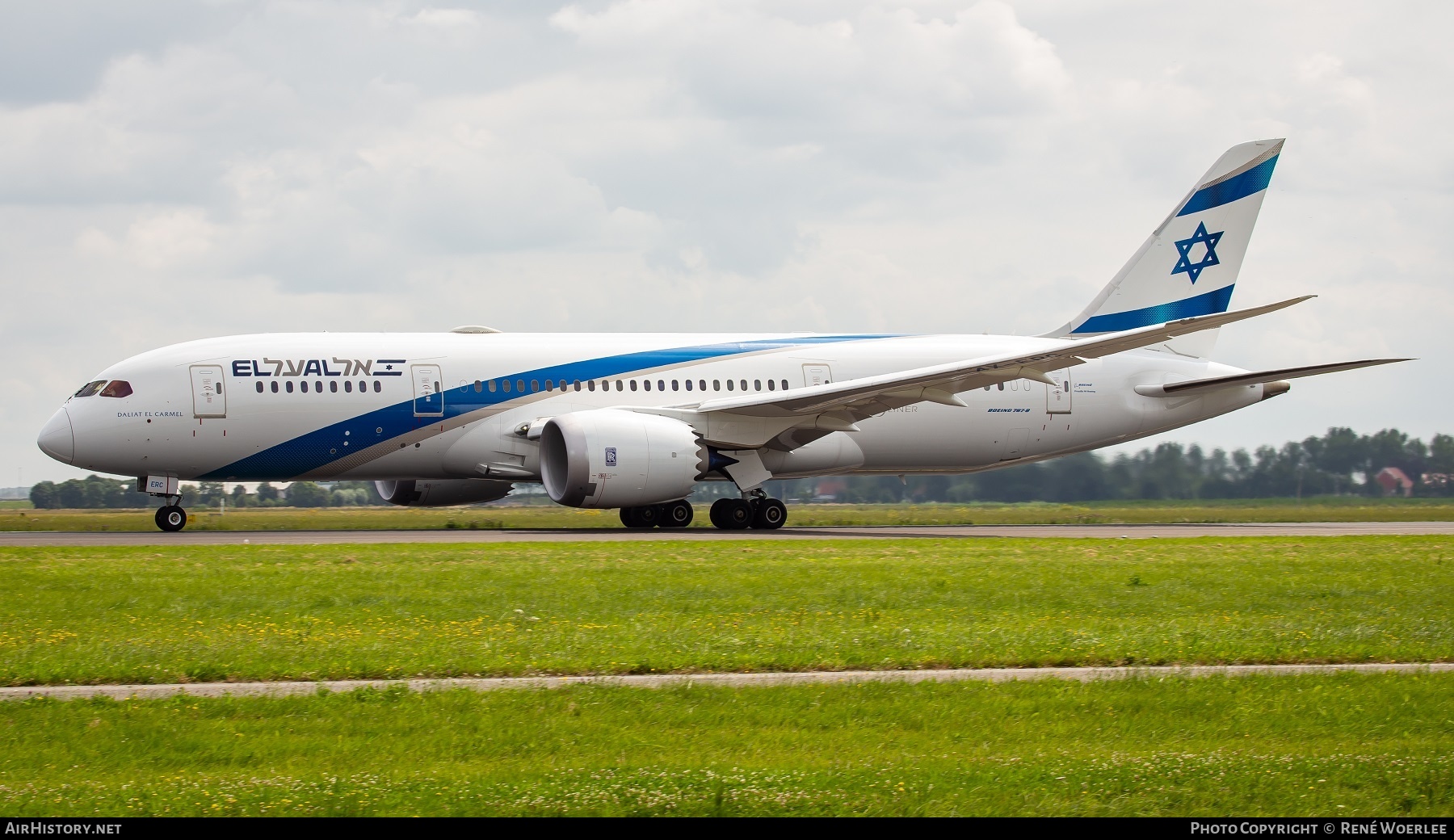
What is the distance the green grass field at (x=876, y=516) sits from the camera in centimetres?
2920

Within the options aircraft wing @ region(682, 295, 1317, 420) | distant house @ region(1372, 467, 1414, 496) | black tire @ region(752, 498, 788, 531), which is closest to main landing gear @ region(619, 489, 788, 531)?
black tire @ region(752, 498, 788, 531)

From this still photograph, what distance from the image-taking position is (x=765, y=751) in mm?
7363

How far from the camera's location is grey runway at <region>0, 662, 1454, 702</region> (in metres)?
8.68

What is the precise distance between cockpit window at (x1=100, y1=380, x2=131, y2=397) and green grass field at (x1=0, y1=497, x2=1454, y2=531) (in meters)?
3.31

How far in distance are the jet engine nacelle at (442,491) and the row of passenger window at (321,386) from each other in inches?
134

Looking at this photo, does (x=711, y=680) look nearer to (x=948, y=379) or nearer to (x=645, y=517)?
(x=948, y=379)

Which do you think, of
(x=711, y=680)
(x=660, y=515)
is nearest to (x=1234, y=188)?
(x=660, y=515)

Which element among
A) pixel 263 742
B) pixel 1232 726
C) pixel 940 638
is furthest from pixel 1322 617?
pixel 263 742

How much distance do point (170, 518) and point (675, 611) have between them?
15.8 m

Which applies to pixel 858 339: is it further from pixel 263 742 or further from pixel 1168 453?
pixel 263 742

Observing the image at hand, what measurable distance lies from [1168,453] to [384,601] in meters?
31.4

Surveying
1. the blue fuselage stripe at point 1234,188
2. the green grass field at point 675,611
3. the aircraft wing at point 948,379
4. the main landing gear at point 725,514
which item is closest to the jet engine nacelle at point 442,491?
the main landing gear at point 725,514

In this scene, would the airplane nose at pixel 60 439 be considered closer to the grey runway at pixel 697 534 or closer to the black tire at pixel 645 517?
the grey runway at pixel 697 534

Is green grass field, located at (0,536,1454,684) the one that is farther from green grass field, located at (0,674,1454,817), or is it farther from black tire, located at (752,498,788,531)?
black tire, located at (752,498,788,531)
